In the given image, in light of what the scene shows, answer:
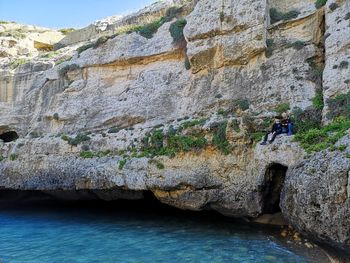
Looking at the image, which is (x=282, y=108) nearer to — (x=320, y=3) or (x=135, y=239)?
(x=320, y=3)

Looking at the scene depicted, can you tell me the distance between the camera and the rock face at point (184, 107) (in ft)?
50.8

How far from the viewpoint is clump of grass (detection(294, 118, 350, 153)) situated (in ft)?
37.7

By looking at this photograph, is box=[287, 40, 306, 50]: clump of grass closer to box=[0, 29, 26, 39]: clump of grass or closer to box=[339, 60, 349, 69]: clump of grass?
box=[339, 60, 349, 69]: clump of grass

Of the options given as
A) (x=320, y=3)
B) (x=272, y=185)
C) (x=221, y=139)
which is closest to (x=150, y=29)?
(x=320, y=3)

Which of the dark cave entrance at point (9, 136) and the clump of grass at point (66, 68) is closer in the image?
the clump of grass at point (66, 68)

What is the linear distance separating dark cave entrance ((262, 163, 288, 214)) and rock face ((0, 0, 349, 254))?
0.16 ft

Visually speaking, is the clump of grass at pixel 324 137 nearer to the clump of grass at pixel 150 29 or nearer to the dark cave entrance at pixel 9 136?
the clump of grass at pixel 150 29

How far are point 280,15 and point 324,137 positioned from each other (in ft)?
35.0

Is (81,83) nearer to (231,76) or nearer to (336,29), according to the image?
(231,76)

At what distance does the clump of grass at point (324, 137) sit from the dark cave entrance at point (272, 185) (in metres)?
1.82

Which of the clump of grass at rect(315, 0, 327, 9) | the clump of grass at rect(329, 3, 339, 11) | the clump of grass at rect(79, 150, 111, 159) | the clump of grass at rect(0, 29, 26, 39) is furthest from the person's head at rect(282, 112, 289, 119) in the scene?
the clump of grass at rect(0, 29, 26, 39)

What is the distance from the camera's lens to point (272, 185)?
578 inches

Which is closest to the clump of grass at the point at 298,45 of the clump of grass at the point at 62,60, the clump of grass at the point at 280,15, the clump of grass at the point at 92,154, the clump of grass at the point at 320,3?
the clump of grass at the point at 280,15

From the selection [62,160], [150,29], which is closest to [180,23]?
[150,29]
